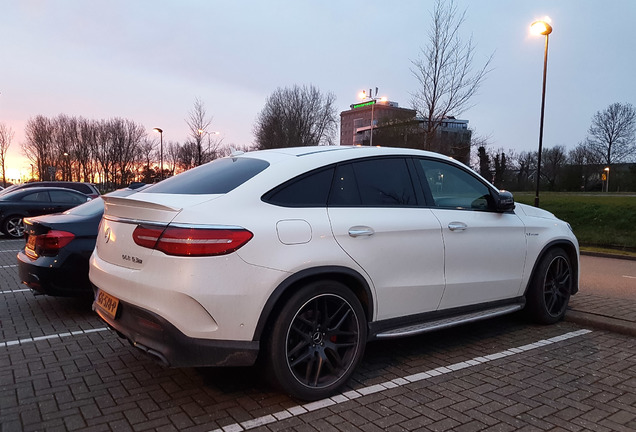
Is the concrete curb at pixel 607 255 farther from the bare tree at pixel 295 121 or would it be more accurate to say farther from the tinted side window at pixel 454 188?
the bare tree at pixel 295 121

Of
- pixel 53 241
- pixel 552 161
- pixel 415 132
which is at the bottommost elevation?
pixel 53 241

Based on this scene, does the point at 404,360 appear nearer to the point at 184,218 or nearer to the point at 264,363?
the point at 264,363

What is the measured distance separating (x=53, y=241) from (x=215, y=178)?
9.29 ft

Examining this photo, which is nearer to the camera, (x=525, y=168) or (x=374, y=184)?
(x=374, y=184)

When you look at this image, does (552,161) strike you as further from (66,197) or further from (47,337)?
(47,337)

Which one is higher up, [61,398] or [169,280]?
[169,280]

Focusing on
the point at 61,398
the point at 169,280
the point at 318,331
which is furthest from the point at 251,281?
the point at 61,398

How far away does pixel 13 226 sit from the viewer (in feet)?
45.1

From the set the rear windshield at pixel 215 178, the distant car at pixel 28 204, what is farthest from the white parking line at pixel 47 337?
the distant car at pixel 28 204

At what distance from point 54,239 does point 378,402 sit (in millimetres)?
4041

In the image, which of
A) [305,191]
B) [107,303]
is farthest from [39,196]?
[305,191]

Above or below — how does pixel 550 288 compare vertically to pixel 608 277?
above

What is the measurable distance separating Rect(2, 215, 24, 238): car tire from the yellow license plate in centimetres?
1241

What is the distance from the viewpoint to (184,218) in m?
2.89
